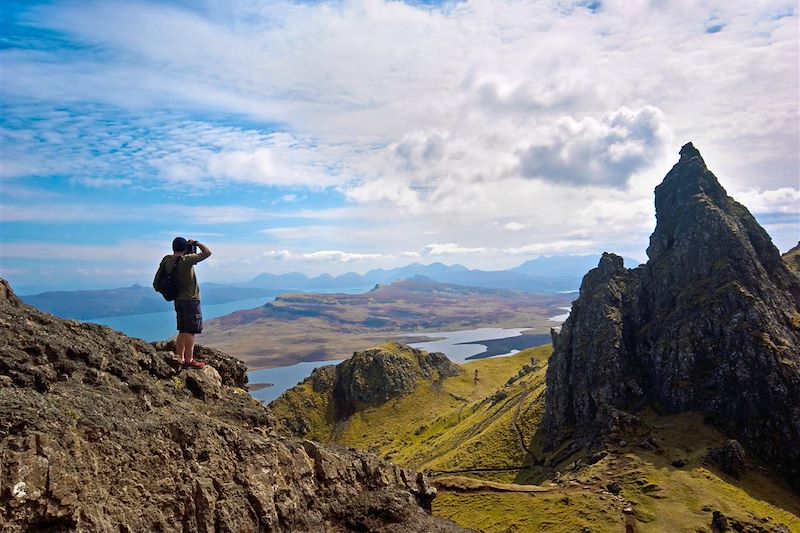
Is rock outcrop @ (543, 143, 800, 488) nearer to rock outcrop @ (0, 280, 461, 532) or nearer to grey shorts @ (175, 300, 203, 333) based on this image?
rock outcrop @ (0, 280, 461, 532)

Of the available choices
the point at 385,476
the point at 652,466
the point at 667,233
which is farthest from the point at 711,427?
the point at 385,476

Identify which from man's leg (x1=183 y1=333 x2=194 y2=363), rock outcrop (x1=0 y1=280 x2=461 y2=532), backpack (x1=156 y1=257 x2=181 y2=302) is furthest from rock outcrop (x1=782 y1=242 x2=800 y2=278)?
backpack (x1=156 y1=257 x2=181 y2=302)

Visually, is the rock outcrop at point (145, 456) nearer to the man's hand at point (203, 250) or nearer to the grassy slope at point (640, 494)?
the man's hand at point (203, 250)

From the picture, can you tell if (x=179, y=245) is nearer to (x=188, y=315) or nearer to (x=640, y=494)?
(x=188, y=315)

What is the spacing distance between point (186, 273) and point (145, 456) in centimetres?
998

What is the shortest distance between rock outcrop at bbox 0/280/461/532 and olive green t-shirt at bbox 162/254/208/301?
3984 mm

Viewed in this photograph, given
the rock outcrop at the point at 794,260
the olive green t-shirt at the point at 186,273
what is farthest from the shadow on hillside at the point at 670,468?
the olive green t-shirt at the point at 186,273

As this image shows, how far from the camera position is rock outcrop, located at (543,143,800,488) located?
4018 inches

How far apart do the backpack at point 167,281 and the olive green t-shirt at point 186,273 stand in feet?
0.41

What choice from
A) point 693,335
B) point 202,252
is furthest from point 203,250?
point 693,335

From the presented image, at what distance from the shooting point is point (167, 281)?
25.5 metres

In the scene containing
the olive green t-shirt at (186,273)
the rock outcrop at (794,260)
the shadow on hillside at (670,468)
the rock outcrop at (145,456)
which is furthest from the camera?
the rock outcrop at (794,260)

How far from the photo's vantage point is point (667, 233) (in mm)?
143500

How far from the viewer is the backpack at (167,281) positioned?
83.5ft
